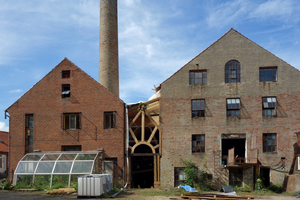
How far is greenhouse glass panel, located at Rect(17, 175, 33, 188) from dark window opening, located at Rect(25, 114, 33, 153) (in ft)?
11.8

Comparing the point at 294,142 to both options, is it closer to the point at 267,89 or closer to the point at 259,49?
the point at 267,89

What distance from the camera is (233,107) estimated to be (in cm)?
2555

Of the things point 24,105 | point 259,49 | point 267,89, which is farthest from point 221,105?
point 24,105

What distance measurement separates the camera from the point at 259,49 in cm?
2591

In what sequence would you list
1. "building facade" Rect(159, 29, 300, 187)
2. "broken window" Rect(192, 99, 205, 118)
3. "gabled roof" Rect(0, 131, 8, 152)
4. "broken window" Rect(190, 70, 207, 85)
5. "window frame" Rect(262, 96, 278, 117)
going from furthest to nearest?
"gabled roof" Rect(0, 131, 8, 152) → "broken window" Rect(190, 70, 207, 85) → "broken window" Rect(192, 99, 205, 118) → "window frame" Rect(262, 96, 278, 117) → "building facade" Rect(159, 29, 300, 187)

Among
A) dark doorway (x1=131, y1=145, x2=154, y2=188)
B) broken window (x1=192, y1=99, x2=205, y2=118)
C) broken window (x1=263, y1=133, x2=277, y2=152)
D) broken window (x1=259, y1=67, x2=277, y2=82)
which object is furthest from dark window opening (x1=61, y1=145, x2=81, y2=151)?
broken window (x1=259, y1=67, x2=277, y2=82)

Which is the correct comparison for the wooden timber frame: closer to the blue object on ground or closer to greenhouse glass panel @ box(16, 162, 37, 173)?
the blue object on ground

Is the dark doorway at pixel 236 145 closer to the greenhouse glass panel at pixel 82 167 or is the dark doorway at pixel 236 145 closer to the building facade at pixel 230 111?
the building facade at pixel 230 111

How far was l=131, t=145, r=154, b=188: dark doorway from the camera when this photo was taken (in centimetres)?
2998

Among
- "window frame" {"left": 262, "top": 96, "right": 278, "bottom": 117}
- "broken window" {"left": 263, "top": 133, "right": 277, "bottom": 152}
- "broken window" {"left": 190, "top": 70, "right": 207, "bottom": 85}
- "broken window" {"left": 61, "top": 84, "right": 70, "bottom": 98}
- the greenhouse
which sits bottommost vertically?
the greenhouse

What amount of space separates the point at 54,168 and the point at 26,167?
7.93 feet

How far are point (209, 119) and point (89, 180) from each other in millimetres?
11240

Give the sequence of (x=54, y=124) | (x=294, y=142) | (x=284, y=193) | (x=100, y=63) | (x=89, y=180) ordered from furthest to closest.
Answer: (x=100, y=63), (x=54, y=124), (x=294, y=142), (x=284, y=193), (x=89, y=180)

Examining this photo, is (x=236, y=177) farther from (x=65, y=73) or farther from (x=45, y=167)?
(x=65, y=73)
